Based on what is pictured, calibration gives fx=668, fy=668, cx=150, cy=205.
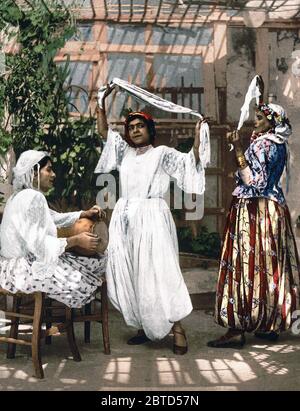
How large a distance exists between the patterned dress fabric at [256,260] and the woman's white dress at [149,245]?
40 centimetres

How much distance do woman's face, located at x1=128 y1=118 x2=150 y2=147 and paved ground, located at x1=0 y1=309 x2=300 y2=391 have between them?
5.85ft

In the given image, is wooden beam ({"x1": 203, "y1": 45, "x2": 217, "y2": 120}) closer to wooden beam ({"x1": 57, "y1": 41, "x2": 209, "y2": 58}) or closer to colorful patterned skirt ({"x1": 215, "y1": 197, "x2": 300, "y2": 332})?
wooden beam ({"x1": 57, "y1": 41, "x2": 209, "y2": 58})

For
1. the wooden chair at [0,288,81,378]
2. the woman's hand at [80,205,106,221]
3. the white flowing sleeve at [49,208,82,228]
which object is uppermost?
the woman's hand at [80,205,106,221]

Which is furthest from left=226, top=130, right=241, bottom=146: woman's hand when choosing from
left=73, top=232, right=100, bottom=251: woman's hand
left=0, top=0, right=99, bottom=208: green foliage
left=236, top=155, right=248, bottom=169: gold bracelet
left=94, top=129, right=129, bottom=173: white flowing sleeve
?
left=0, top=0, right=99, bottom=208: green foliage

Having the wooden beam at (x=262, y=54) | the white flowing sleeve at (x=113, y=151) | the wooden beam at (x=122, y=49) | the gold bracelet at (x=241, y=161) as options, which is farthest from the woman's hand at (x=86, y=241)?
the wooden beam at (x=262, y=54)

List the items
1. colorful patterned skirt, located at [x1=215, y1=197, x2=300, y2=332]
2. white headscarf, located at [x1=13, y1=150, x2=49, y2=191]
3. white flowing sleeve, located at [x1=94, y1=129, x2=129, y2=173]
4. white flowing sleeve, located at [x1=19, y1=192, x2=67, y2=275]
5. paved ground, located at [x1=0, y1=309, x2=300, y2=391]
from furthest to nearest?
white flowing sleeve, located at [x1=94, y1=129, x2=129, y2=173], colorful patterned skirt, located at [x1=215, y1=197, x2=300, y2=332], white headscarf, located at [x1=13, y1=150, x2=49, y2=191], white flowing sleeve, located at [x1=19, y1=192, x2=67, y2=275], paved ground, located at [x1=0, y1=309, x2=300, y2=391]

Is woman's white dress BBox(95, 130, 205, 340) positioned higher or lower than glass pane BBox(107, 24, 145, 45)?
lower

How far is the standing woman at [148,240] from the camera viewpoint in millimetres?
5648

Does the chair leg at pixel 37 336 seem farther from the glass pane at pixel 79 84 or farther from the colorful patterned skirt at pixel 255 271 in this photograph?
the glass pane at pixel 79 84

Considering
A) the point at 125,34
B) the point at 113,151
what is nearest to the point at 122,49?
the point at 125,34

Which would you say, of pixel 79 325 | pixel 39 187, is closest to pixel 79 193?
pixel 79 325

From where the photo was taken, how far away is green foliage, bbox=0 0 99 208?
6668mm

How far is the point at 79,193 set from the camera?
23.3 feet

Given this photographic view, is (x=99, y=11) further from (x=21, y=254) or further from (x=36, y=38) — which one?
(x=21, y=254)
